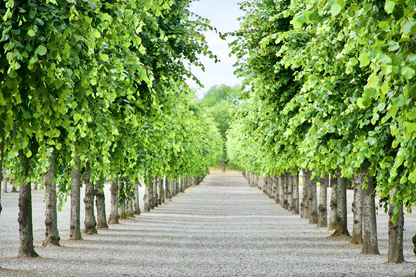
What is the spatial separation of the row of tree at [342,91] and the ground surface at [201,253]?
4.20 feet

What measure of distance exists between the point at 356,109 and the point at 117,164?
7.11 metres

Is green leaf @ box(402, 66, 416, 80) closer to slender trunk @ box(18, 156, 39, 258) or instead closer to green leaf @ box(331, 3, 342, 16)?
green leaf @ box(331, 3, 342, 16)

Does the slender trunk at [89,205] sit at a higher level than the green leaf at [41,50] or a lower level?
lower

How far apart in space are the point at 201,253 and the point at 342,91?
657cm

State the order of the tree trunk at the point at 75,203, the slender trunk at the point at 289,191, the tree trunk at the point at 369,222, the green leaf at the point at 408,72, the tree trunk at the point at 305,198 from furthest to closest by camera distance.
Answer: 1. the slender trunk at the point at 289,191
2. the tree trunk at the point at 305,198
3. the tree trunk at the point at 75,203
4. the tree trunk at the point at 369,222
5. the green leaf at the point at 408,72

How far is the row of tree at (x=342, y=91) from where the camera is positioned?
3459mm

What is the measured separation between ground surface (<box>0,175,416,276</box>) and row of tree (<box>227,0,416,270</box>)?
128 cm

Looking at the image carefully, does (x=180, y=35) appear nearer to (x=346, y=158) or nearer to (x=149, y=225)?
(x=346, y=158)

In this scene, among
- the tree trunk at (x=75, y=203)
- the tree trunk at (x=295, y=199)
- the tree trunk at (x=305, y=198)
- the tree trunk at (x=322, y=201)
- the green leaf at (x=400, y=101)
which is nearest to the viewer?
the green leaf at (x=400, y=101)

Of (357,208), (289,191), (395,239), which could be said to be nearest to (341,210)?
(357,208)

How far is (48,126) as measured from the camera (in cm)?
557

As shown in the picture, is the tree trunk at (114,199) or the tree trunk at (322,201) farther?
the tree trunk at (114,199)

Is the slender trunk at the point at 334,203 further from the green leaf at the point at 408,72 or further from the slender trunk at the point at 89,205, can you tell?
the green leaf at the point at 408,72

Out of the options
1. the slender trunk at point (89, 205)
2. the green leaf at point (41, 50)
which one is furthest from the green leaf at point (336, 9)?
the slender trunk at point (89, 205)
